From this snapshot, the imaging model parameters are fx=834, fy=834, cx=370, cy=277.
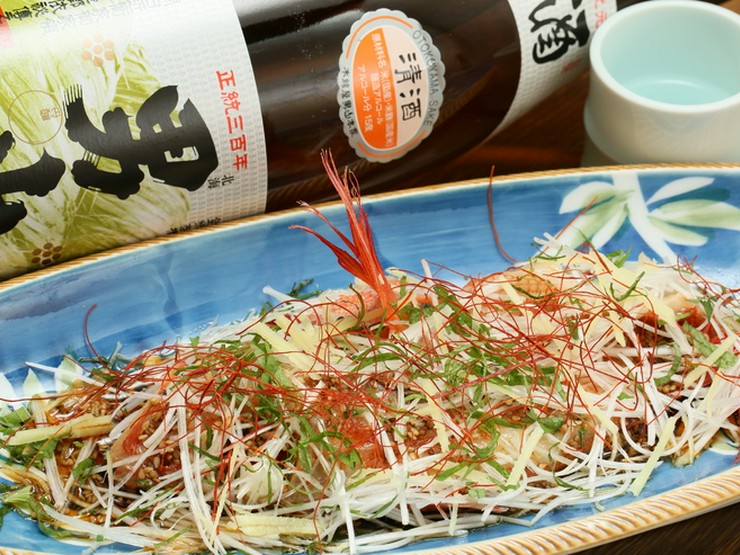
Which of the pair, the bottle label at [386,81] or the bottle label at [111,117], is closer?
the bottle label at [111,117]

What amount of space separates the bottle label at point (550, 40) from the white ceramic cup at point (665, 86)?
3cm

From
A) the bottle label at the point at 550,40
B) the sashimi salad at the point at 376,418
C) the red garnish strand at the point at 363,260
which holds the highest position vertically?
the bottle label at the point at 550,40

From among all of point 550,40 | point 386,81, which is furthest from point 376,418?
point 550,40

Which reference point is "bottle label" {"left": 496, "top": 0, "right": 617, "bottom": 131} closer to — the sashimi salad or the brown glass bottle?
the brown glass bottle

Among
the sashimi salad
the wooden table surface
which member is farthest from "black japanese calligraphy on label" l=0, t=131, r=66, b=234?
the wooden table surface

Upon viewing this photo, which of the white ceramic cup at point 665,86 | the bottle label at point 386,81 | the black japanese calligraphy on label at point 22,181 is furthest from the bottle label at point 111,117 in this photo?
the white ceramic cup at point 665,86

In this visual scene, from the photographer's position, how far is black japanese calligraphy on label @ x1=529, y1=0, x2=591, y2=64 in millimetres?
1195

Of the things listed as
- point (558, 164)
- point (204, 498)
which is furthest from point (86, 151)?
point (558, 164)

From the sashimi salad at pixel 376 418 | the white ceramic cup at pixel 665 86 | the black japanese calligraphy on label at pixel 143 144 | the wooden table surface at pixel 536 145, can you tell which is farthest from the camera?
the wooden table surface at pixel 536 145

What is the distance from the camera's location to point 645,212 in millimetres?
1229

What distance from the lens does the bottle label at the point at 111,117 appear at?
100 cm

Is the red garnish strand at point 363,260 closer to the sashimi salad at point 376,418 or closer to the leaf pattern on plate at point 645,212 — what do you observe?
the sashimi salad at point 376,418

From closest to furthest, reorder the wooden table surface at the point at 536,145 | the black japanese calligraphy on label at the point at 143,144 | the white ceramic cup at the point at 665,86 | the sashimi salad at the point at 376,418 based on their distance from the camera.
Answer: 1. the sashimi salad at the point at 376,418
2. the black japanese calligraphy on label at the point at 143,144
3. the white ceramic cup at the point at 665,86
4. the wooden table surface at the point at 536,145

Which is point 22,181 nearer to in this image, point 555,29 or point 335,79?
point 335,79
